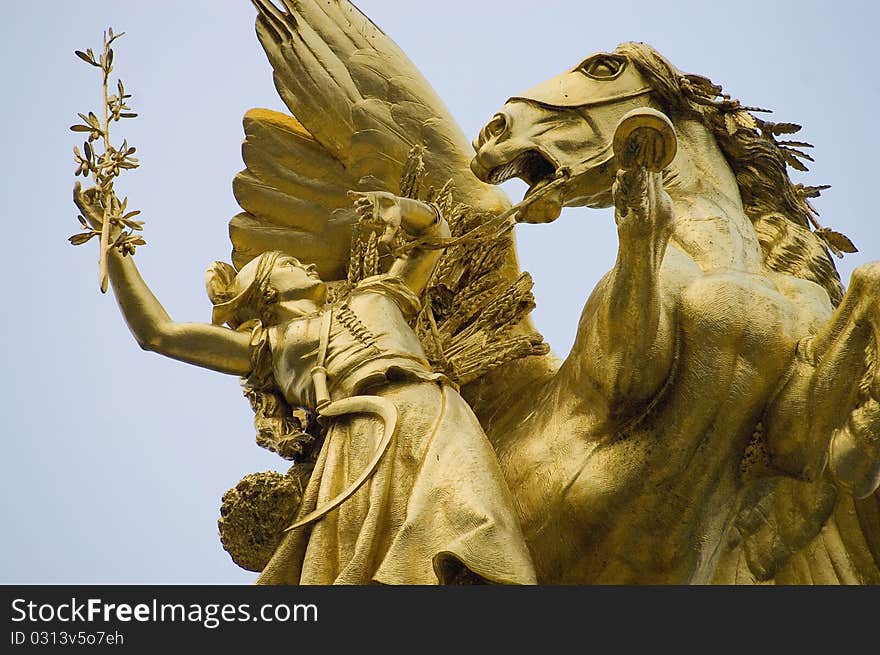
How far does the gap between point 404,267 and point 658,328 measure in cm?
93

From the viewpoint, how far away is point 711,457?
5.66m

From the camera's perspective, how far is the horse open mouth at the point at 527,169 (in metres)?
6.11

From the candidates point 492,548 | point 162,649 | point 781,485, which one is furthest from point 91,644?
point 781,485

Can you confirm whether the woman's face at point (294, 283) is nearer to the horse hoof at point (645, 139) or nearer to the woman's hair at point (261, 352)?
the woman's hair at point (261, 352)

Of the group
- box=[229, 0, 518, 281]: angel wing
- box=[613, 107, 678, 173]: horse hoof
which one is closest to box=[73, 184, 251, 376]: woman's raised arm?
box=[229, 0, 518, 281]: angel wing

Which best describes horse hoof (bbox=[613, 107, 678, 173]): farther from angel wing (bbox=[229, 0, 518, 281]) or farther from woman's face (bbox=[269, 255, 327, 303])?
angel wing (bbox=[229, 0, 518, 281])

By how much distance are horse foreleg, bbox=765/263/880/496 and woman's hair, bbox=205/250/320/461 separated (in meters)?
1.27

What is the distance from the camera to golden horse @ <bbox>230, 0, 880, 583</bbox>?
5566 mm

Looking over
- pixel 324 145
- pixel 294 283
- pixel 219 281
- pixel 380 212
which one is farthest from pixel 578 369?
Result: pixel 324 145

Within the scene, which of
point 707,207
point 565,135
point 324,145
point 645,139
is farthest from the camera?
point 324,145

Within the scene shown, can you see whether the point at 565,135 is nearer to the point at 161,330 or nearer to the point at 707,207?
the point at 707,207

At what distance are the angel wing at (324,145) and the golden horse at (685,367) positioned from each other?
46cm

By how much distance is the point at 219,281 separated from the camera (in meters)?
6.35

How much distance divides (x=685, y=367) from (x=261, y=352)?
1.20m
